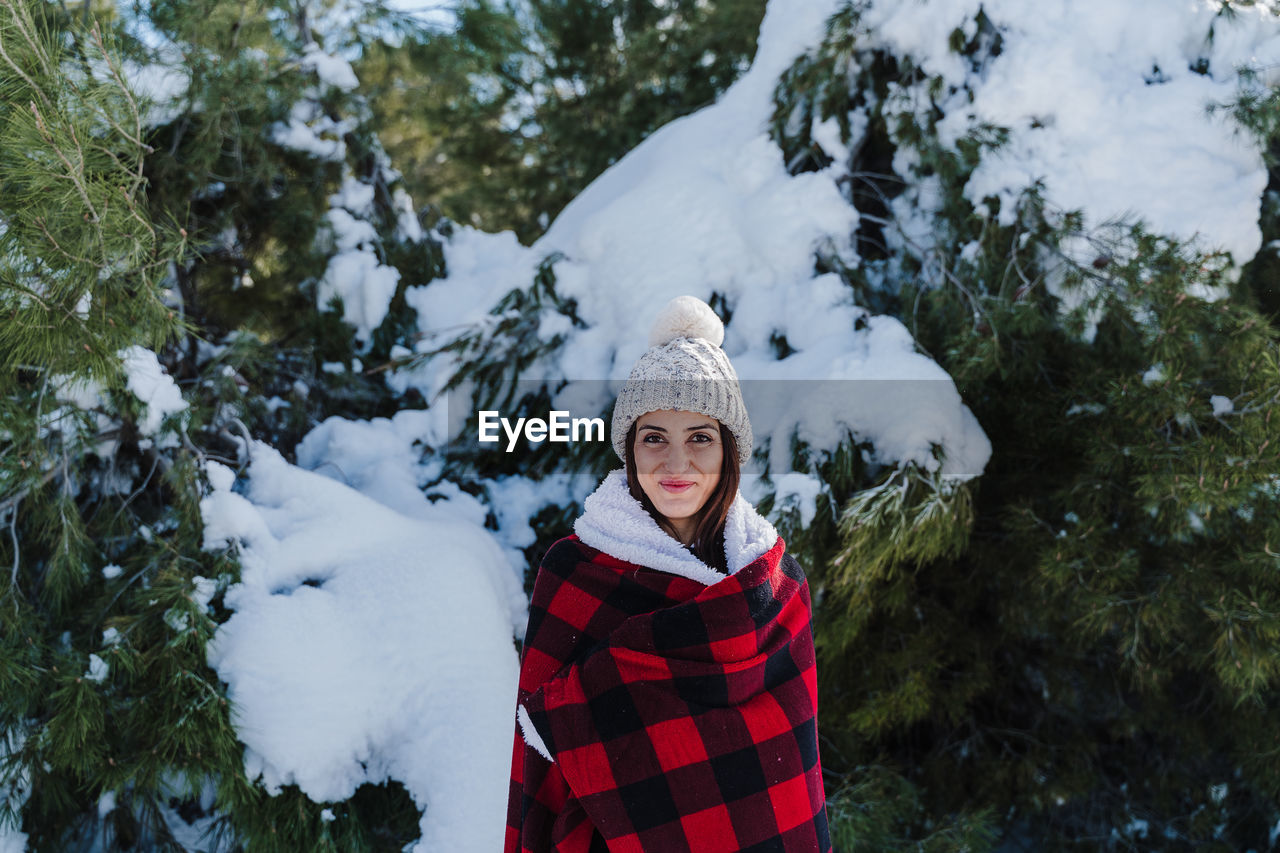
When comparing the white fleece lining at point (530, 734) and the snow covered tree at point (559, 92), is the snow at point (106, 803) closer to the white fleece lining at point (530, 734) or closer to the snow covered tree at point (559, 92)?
the white fleece lining at point (530, 734)

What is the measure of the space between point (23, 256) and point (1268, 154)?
9.43 feet

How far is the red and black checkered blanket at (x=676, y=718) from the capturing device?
4.00 feet

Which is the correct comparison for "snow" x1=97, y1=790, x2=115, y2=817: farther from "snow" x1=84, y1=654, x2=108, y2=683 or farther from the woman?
the woman

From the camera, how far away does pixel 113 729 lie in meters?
1.73

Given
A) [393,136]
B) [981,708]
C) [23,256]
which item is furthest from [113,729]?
[393,136]

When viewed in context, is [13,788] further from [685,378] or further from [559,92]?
[559,92]

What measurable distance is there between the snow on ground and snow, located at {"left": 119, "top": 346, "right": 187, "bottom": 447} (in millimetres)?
163

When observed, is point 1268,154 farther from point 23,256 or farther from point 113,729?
point 113,729

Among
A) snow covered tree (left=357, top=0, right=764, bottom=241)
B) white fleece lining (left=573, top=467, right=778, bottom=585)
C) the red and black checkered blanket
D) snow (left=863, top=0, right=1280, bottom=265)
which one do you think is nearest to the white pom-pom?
white fleece lining (left=573, top=467, right=778, bottom=585)

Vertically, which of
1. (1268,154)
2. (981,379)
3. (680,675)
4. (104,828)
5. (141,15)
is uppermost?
(141,15)

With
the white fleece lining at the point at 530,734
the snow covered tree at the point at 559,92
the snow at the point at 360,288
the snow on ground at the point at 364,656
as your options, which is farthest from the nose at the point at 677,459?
the snow covered tree at the point at 559,92

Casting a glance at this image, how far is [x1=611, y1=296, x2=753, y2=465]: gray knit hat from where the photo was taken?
1.30 m

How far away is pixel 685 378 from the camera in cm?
130

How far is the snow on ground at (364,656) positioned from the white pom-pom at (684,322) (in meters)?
0.88
